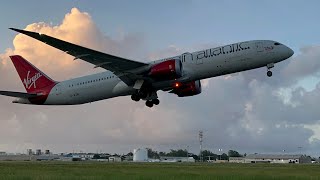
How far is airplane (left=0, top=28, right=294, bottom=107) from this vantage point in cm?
5288

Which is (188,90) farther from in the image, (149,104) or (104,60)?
(104,60)

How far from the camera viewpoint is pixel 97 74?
62.3 metres

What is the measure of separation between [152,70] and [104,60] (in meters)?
6.11

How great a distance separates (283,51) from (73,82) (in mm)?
28841

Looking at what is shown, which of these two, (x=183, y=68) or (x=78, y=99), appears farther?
(x=78, y=99)

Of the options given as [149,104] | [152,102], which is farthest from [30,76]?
[152,102]

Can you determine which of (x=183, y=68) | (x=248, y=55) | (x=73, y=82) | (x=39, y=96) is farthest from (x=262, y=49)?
A: (x=39, y=96)

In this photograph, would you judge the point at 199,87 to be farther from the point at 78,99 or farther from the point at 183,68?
the point at 78,99

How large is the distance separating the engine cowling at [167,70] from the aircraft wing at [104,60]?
6.87ft

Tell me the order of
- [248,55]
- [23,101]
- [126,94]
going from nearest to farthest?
[248,55], [126,94], [23,101]

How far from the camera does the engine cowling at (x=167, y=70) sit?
5328 cm

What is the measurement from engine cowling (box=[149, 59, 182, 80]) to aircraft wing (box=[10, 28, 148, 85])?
209cm

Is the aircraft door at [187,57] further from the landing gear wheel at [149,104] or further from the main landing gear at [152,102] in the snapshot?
the landing gear wheel at [149,104]

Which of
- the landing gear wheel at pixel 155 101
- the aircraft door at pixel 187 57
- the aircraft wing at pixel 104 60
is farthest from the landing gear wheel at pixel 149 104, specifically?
the aircraft door at pixel 187 57
